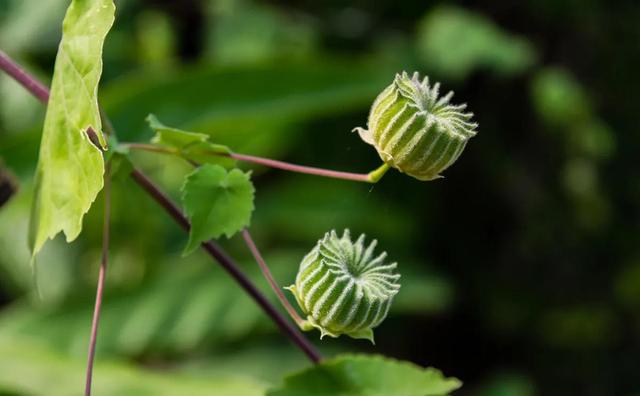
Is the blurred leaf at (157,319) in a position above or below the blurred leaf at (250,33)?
below

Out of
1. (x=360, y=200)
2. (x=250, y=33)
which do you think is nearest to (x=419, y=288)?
(x=360, y=200)

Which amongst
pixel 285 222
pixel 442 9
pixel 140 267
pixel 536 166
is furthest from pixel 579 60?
pixel 140 267

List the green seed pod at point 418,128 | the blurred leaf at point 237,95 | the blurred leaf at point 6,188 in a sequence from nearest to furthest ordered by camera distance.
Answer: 1. the green seed pod at point 418,128
2. the blurred leaf at point 6,188
3. the blurred leaf at point 237,95

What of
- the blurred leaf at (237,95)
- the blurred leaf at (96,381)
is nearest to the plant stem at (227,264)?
the blurred leaf at (96,381)

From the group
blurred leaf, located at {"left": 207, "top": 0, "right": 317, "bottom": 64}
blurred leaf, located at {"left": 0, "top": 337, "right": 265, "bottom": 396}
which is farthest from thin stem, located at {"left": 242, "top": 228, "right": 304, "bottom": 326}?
blurred leaf, located at {"left": 207, "top": 0, "right": 317, "bottom": 64}

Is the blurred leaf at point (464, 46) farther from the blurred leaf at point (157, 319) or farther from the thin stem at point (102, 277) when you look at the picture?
the thin stem at point (102, 277)

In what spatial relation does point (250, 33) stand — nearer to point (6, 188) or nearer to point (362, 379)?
point (6, 188)

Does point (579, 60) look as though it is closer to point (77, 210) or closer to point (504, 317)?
point (504, 317)

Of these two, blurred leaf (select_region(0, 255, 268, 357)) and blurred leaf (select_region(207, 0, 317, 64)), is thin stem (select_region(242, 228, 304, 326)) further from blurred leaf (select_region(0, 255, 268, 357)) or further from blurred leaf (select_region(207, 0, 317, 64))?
blurred leaf (select_region(207, 0, 317, 64))
